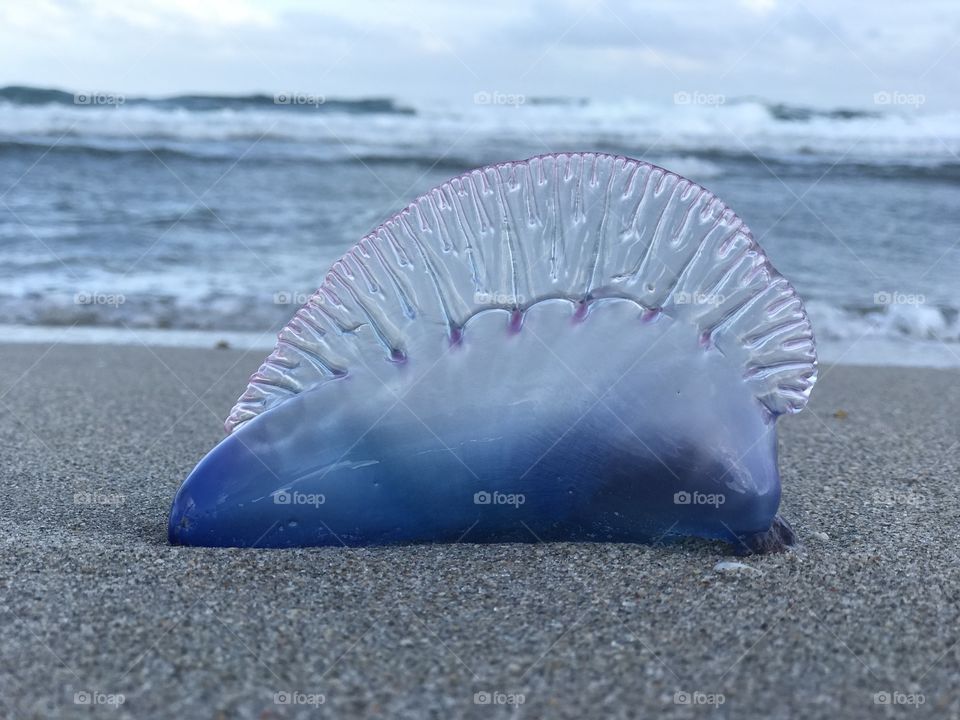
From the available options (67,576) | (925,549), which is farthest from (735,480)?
(67,576)

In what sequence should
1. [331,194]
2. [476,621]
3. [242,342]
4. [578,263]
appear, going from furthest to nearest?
1. [331,194]
2. [242,342]
3. [578,263]
4. [476,621]

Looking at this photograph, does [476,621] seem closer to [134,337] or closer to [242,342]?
[242,342]

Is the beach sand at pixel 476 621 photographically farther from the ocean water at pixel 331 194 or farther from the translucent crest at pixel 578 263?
the ocean water at pixel 331 194

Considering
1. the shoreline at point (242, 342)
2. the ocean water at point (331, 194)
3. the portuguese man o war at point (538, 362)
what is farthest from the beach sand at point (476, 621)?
the ocean water at point (331, 194)

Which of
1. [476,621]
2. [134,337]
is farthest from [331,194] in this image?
[476,621]

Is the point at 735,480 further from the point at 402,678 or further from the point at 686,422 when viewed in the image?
the point at 402,678

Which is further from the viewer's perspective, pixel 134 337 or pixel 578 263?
pixel 134 337

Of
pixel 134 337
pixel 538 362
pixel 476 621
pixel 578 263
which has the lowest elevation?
pixel 134 337
